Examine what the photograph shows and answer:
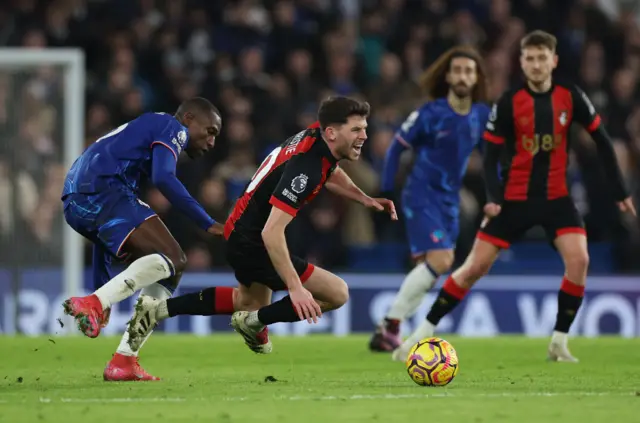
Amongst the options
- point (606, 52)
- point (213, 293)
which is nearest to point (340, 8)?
point (606, 52)

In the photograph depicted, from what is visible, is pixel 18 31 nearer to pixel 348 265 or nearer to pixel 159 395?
pixel 348 265

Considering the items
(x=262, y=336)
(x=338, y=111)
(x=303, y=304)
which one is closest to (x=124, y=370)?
(x=262, y=336)

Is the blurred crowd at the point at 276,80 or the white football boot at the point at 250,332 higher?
Answer: the blurred crowd at the point at 276,80

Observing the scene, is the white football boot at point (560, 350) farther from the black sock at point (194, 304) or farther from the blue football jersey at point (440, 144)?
the black sock at point (194, 304)

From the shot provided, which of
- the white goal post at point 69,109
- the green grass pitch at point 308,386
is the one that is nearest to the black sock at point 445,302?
the green grass pitch at point 308,386

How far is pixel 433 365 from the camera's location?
8055mm

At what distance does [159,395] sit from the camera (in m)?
7.62

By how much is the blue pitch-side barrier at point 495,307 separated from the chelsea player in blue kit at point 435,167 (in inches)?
121

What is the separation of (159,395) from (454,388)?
1707 millimetres

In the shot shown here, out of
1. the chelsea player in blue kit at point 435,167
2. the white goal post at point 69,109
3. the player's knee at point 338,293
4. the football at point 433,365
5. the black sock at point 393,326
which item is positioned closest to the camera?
the football at point 433,365

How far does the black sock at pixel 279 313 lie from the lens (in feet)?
27.2

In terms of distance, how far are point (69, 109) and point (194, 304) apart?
616cm

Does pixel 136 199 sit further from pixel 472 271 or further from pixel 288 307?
pixel 472 271

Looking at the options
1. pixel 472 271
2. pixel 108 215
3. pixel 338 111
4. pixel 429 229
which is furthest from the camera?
pixel 429 229
